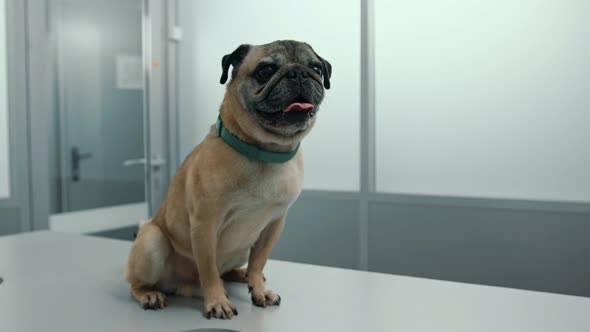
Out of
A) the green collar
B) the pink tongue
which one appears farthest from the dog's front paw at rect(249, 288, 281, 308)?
the pink tongue

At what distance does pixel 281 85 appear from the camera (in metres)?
0.92

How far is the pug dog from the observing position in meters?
0.94

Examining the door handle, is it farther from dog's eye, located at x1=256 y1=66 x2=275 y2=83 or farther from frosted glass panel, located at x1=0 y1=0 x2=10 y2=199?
dog's eye, located at x1=256 y1=66 x2=275 y2=83

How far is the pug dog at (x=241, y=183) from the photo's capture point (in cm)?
94

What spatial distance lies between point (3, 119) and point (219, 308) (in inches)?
93.7

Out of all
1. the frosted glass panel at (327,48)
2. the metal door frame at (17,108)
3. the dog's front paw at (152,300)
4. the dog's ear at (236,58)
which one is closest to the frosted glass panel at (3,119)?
the metal door frame at (17,108)

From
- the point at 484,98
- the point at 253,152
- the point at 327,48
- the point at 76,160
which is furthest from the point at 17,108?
the point at 484,98

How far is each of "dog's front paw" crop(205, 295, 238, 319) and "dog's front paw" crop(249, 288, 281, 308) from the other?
0.07 m

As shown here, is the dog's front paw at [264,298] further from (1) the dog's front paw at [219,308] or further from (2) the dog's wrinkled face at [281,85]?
(2) the dog's wrinkled face at [281,85]

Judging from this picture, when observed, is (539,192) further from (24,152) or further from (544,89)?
(24,152)

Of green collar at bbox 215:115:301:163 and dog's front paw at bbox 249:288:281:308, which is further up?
green collar at bbox 215:115:301:163

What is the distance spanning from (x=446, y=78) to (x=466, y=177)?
53 centimetres

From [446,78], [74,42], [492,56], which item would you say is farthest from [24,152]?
[492,56]

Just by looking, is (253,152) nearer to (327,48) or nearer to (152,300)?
(152,300)
